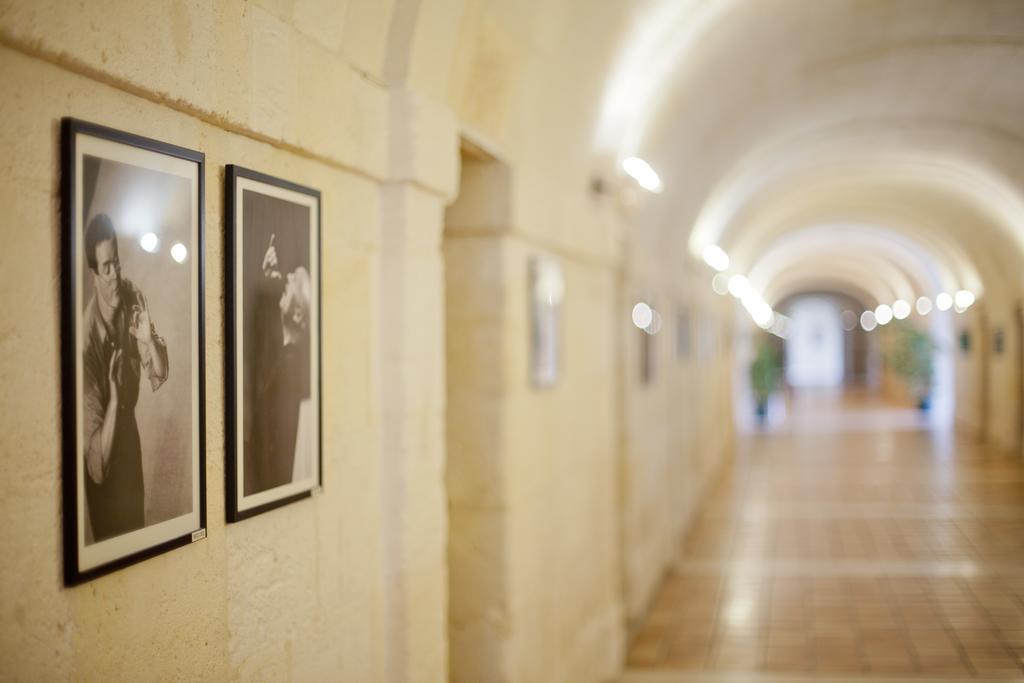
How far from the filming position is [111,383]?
1.67m

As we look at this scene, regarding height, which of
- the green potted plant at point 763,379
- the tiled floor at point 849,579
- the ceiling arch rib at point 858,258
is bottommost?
the tiled floor at point 849,579

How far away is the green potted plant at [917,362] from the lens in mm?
21406

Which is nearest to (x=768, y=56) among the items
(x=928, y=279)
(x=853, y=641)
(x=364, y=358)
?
(x=853, y=641)

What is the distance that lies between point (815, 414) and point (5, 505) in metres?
23.6

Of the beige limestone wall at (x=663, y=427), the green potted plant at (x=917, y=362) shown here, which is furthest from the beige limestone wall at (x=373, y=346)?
the green potted plant at (x=917, y=362)

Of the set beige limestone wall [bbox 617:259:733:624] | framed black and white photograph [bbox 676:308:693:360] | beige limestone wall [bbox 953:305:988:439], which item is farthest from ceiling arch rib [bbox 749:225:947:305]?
framed black and white photograph [bbox 676:308:693:360]

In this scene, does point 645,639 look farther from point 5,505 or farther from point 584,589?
point 5,505

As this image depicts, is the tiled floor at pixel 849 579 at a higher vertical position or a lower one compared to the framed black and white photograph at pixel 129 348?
lower

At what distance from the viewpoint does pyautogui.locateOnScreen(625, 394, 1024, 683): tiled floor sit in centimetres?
564

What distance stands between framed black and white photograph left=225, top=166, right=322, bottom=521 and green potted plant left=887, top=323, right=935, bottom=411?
Result: 21.2 metres

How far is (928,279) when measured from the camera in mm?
21172

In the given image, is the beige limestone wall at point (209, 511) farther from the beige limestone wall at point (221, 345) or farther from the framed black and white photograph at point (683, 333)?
the framed black and white photograph at point (683, 333)

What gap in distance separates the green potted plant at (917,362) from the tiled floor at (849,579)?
8339mm

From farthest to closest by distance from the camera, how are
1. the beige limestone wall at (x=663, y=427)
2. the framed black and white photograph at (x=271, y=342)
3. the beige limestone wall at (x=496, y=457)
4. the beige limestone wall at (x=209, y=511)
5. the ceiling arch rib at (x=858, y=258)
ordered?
1. the ceiling arch rib at (x=858, y=258)
2. the beige limestone wall at (x=663, y=427)
3. the beige limestone wall at (x=496, y=457)
4. the framed black and white photograph at (x=271, y=342)
5. the beige limestone wall at (x=209, y=511)
